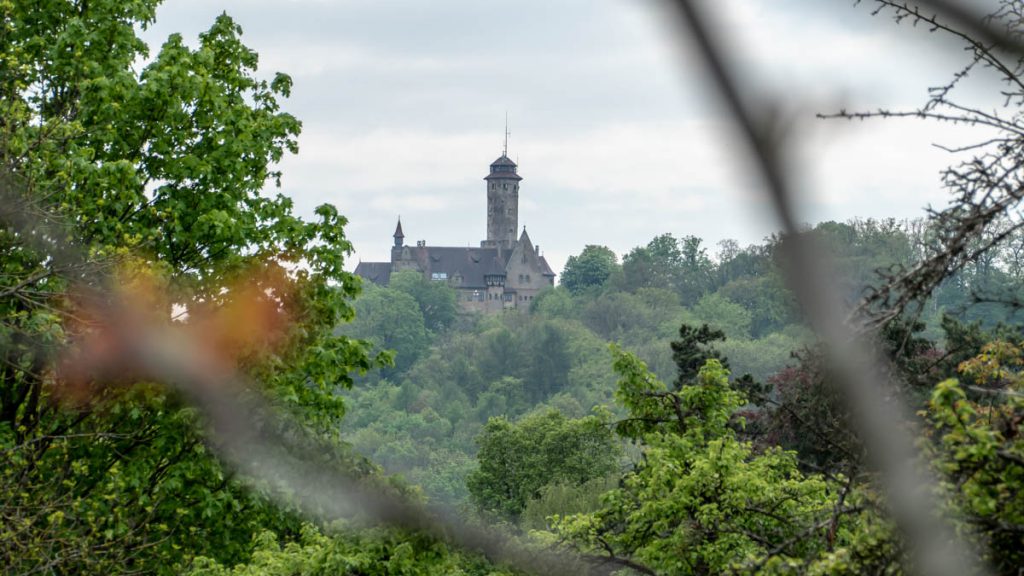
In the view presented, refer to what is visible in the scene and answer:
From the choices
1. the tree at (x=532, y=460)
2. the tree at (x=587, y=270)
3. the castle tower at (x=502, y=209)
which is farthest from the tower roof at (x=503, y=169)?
the tree at (x=532, y=460)

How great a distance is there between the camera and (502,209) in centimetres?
15625

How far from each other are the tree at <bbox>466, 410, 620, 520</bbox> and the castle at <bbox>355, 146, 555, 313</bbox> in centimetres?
9703

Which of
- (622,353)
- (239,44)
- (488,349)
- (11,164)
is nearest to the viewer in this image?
(11,164)

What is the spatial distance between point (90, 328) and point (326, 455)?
696 centimetres

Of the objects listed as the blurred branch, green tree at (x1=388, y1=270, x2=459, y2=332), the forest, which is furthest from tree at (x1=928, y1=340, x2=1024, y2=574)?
green tree at (x1=388, y1=270, x2=459, y2=332)

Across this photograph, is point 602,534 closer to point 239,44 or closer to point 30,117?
point 30,117

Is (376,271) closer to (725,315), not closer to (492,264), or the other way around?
(492,264)

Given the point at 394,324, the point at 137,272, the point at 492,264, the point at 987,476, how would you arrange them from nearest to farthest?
the point at 987,476 → the point at 137,272 → the point at 394,324 → the point at 492,264

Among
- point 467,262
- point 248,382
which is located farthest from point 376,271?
point 248,382

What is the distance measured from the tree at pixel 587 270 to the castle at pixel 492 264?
520cm

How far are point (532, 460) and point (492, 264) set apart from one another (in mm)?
105567


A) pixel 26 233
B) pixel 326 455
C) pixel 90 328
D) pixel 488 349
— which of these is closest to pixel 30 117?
pixel 26 233

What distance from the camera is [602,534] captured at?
36.6 feet

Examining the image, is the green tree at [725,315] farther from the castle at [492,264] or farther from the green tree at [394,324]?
the castle at [492,264]
